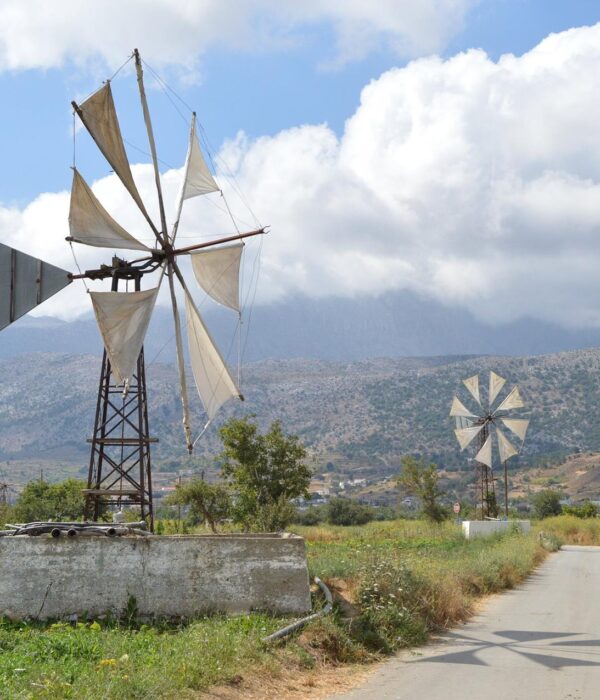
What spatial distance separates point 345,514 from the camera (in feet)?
216

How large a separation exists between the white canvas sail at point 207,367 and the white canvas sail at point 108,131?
247 centimetres

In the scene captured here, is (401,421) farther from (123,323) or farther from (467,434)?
(123,323)

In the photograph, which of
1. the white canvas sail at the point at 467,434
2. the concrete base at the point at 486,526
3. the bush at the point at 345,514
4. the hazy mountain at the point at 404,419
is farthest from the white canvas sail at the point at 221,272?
the hazy mountain at the point at 404,419

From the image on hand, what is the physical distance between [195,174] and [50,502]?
93.9 feet

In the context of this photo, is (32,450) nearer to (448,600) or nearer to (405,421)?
(405,421)

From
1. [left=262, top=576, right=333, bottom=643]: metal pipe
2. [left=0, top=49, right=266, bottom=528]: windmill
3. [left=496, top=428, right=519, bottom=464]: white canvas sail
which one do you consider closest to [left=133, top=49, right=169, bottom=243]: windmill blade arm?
[left=0, top=49, right=266, bottom=528]: windmill

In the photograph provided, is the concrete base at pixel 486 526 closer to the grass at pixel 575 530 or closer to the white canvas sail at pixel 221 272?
the grass at pixel 575 530

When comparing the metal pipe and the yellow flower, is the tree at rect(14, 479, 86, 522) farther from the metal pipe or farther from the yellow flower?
the yellow flower

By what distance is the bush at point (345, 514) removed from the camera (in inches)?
2584

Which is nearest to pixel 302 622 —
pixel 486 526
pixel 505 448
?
pixel 486 526

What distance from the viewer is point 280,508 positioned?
29141mm

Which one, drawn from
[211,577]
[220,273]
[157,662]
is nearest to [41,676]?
[157,662]

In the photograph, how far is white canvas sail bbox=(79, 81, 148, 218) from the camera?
17266mm

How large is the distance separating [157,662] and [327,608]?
11.7 feet
